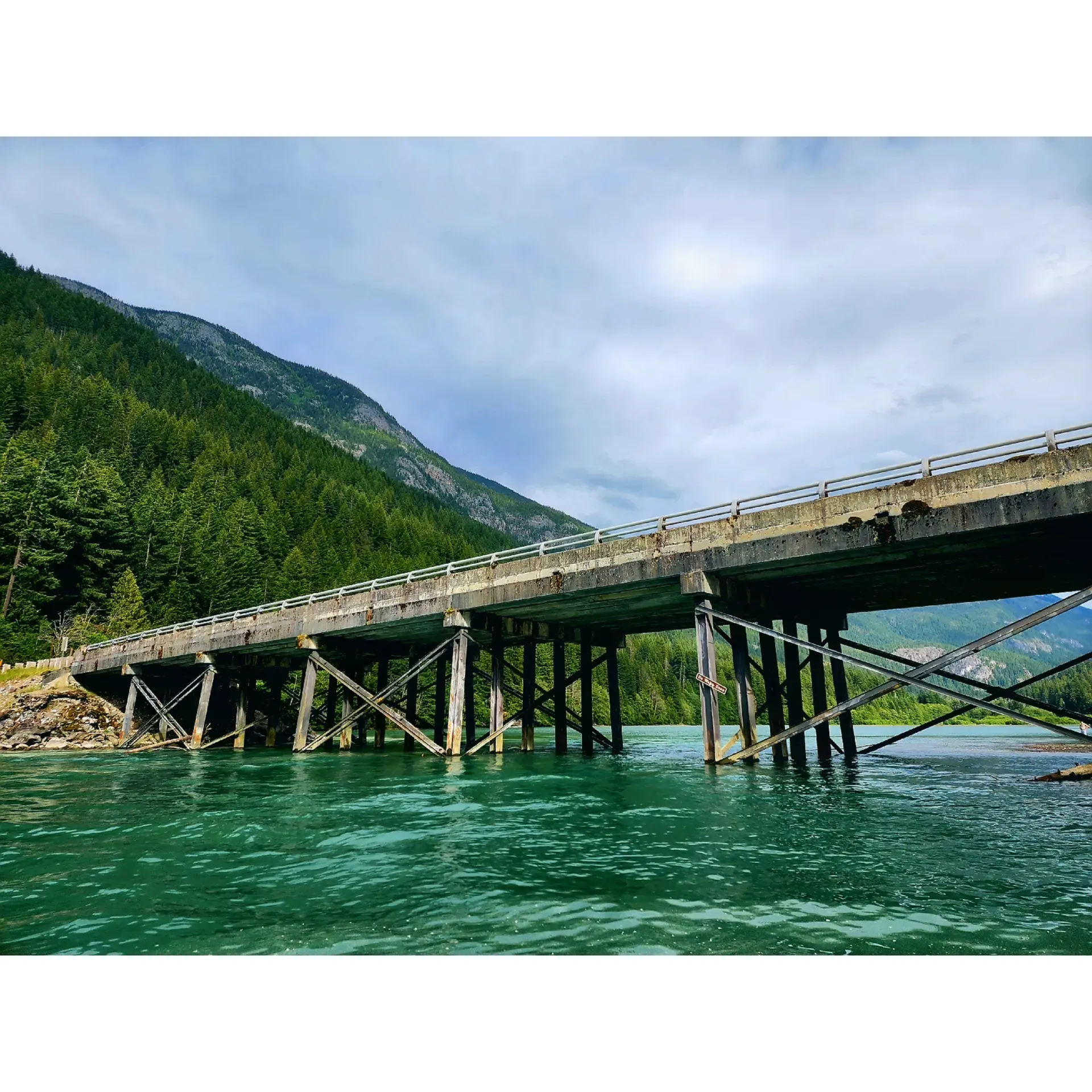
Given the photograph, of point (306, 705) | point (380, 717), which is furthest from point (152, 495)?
point (306, 705)

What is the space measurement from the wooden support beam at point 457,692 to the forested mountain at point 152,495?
37213 mm

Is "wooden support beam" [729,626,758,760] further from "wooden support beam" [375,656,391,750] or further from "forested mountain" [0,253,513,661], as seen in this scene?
"forested mountain" [0,253,513,661]

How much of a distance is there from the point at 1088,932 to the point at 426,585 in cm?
2235

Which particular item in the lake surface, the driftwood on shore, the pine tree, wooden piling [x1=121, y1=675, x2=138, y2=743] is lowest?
the driftwood on shore

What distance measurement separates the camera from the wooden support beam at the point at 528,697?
27.1 m

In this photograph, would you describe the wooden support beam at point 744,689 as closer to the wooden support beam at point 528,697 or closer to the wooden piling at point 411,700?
the wooden support beam at point 528,697

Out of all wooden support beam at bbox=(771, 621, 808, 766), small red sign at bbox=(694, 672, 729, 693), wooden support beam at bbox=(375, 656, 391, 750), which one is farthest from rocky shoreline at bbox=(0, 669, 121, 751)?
wooden support beam at bbox=(771, 621, 808, 766)

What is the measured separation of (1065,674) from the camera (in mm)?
174125

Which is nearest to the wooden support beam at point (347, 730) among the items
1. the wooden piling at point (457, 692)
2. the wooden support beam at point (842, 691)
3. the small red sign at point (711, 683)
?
the wooden piling at point (457, 692)

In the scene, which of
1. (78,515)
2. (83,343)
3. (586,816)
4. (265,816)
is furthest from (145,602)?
(83,343)

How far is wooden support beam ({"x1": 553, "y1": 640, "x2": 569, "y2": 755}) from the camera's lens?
94.5ft

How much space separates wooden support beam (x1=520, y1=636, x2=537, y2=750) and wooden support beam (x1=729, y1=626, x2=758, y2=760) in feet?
32.6

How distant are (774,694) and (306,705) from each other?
20.8 metres
